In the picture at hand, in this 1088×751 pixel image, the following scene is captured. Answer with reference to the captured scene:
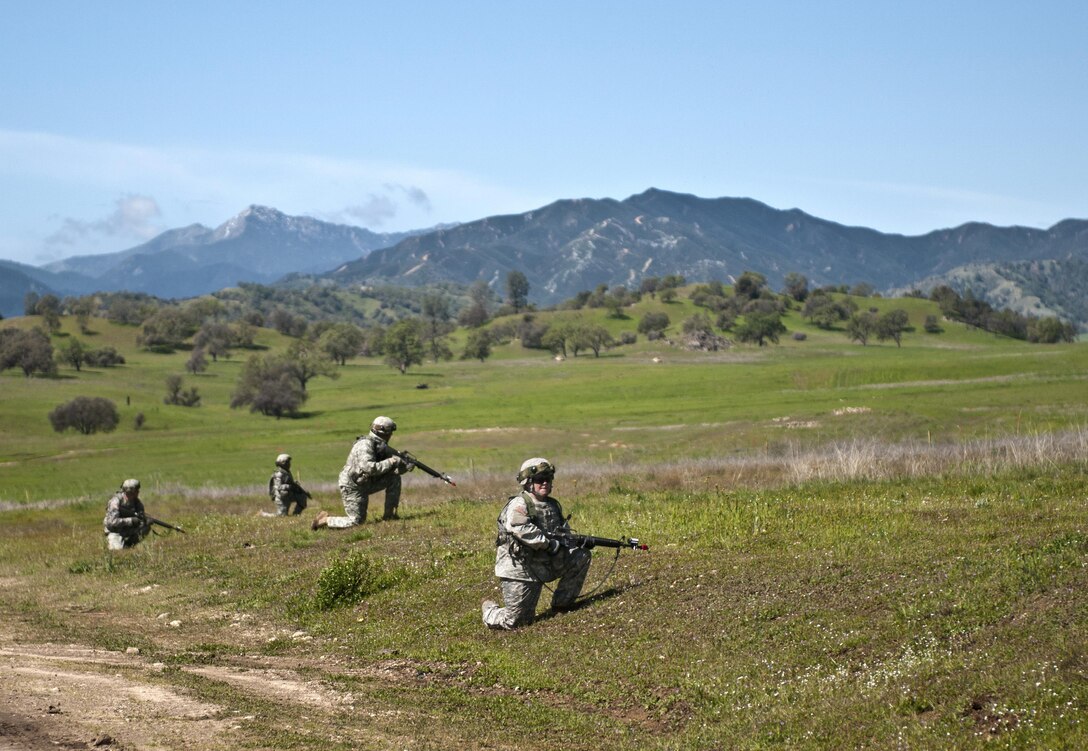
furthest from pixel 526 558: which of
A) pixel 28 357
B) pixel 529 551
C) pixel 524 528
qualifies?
pixel 28 357

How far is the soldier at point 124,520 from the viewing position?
97.1 feet

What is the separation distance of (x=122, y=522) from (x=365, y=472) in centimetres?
725

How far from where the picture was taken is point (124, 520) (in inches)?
1165

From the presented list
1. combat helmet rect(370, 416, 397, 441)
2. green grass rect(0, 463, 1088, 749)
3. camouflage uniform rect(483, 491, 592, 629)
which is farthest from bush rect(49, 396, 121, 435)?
camouflage uniform rect(483, 491, 592, 629)

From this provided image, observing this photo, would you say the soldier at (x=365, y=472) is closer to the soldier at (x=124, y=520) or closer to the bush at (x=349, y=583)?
the soldier at (x=124, y=520)

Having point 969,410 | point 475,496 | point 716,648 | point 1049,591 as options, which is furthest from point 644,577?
point 969,410

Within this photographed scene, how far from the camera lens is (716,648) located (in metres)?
13.6

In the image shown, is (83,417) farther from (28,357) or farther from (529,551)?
(529,551)

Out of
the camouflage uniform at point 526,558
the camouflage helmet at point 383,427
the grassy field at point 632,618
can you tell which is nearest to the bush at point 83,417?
the grassy field at point 632,618

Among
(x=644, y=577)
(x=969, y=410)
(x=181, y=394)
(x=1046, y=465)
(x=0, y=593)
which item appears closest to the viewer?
(x=644, y=577)

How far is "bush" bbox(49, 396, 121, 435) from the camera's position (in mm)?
104750

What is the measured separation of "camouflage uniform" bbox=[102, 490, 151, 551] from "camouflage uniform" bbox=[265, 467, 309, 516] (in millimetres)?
4449

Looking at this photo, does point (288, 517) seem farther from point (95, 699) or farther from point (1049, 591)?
point (1049, 591)

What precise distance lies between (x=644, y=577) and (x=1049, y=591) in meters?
6.40
